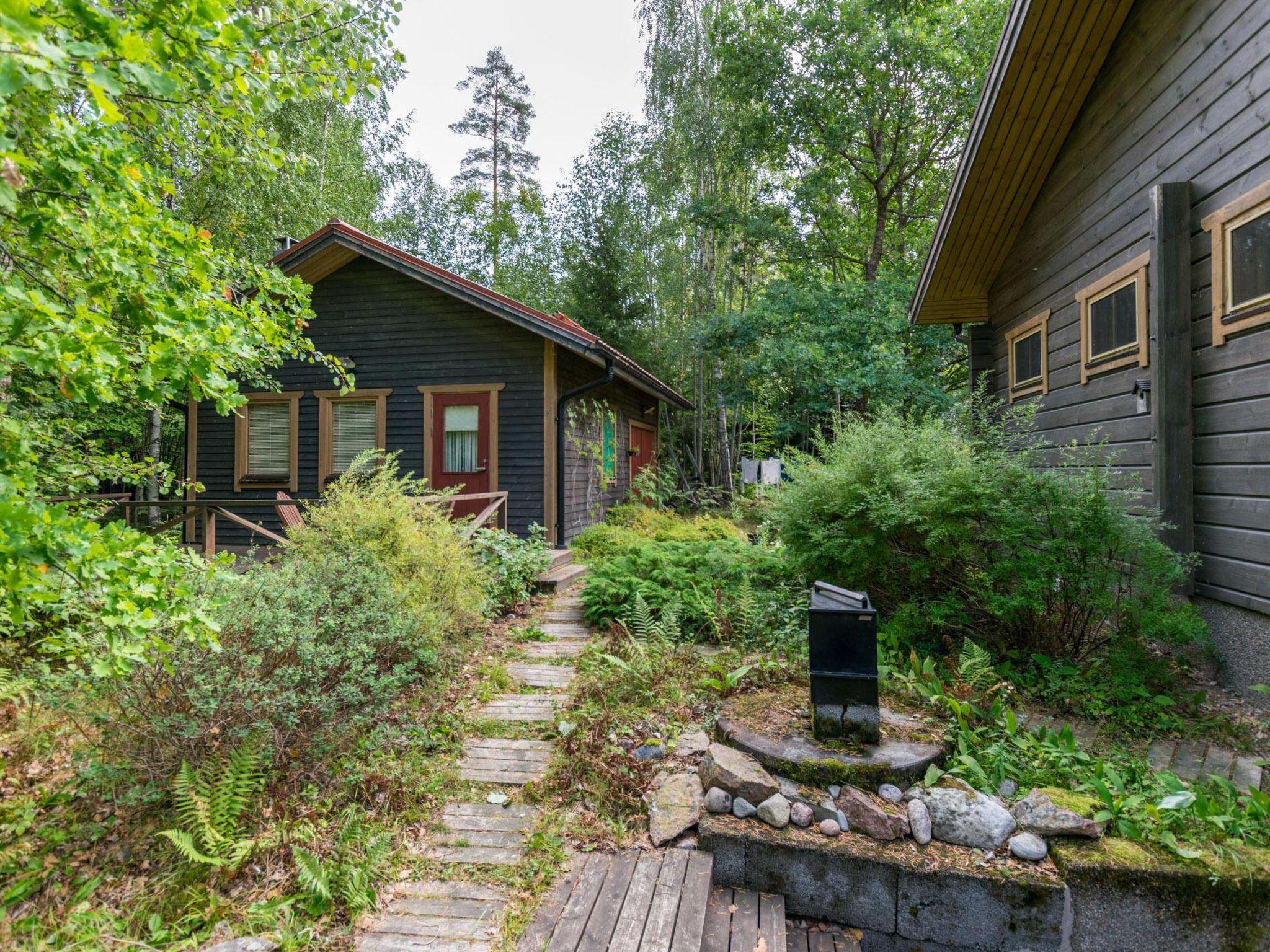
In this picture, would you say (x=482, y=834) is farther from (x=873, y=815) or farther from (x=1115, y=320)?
(x=1115, y=320)

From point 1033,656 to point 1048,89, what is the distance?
204 inches

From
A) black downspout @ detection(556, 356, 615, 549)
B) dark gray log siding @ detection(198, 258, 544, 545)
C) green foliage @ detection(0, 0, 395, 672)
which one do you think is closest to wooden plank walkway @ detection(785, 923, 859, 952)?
green foliage @ detection(0, 0, 395, 672)

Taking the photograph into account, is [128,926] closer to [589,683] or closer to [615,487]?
[589,683]

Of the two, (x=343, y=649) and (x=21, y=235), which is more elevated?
(x=21, y=235)

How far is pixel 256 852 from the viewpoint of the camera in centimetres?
276

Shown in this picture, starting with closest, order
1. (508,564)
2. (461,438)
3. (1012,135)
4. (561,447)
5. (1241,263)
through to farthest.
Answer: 1. (1241,263)
2. (1012,135)
3. (508,564)
4. (561,447)
5. (461,438)

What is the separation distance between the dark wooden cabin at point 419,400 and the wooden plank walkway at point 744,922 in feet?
21.2

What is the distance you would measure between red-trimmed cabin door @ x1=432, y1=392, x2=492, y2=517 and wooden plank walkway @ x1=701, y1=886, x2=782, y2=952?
23.3 ft

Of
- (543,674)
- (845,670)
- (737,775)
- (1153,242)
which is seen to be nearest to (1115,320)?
(1153,242)

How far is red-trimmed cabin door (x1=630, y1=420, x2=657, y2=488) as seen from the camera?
43.4 feet

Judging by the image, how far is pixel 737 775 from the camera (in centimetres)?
291

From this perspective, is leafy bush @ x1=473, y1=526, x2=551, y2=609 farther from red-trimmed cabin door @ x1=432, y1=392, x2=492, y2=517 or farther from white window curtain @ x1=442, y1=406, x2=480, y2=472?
white window curtain @ x1=442, y1=406, x2=480, y2=472

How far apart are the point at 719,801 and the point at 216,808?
2.17 meters

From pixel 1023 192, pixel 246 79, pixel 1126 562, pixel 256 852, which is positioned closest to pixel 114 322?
pixel 246 79
